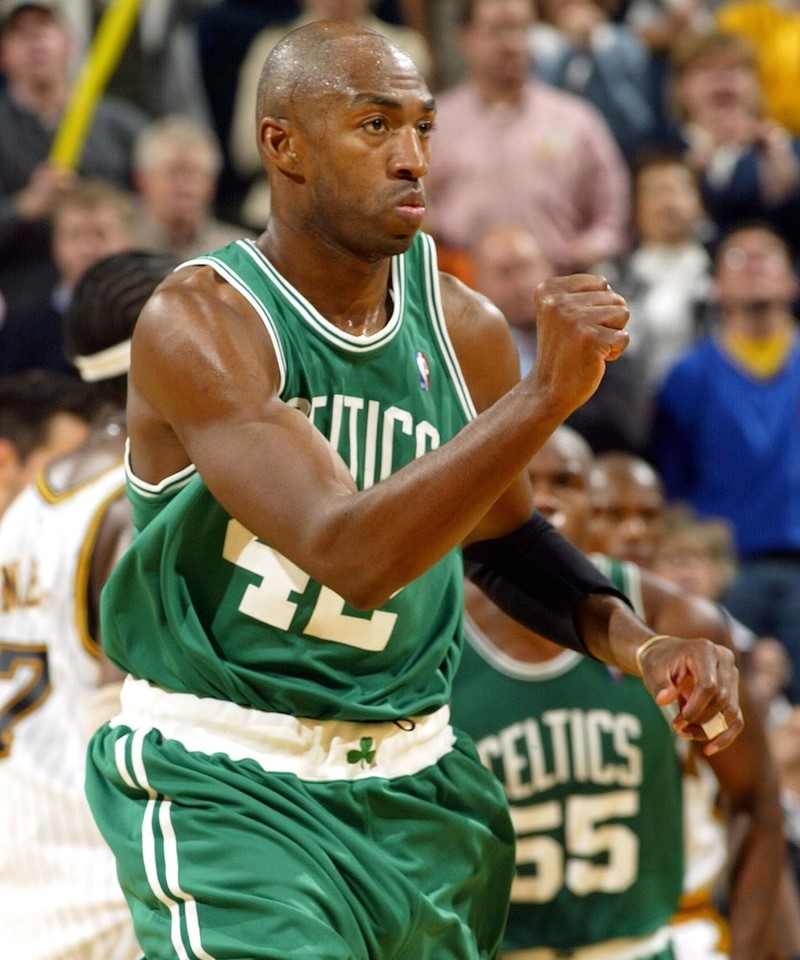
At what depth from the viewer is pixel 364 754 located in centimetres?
314

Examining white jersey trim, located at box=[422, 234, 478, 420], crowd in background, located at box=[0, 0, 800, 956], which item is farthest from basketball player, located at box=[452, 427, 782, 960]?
crowd in background, located at box=[0, 0, 800, 956]

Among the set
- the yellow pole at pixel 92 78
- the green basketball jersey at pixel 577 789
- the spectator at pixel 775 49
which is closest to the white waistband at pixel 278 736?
the green basketball jersey at pixel 577 789

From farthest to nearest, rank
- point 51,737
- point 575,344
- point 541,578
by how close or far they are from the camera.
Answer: point 51,737 → point 541,578 → point 575,344

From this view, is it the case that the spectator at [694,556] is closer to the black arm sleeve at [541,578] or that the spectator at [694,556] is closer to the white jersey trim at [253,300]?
the black arm sleeve at [541,578]

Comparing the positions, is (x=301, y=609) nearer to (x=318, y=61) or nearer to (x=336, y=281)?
(x=336, y=281)

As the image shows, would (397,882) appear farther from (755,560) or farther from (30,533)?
(755,560)

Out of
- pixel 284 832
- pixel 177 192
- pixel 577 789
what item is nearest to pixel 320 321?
pixel 284 832

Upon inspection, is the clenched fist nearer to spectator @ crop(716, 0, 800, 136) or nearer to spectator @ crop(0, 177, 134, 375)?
spectator @ crop(0, 177, 134, 375)

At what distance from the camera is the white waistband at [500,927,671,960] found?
4320 mm

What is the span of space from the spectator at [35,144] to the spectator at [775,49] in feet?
12.5

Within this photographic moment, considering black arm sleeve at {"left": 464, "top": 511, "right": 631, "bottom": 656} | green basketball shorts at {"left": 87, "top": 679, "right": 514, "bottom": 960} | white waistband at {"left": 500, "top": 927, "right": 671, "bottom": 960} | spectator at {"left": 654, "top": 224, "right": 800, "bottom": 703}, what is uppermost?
black arm sleeve at {"left": 464, "top": 511, "right": 631, "bottom": 656}

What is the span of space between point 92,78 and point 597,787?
5.84 metres

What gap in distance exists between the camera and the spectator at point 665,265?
8.83 m

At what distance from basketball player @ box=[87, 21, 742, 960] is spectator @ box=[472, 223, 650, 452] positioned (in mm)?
4491
